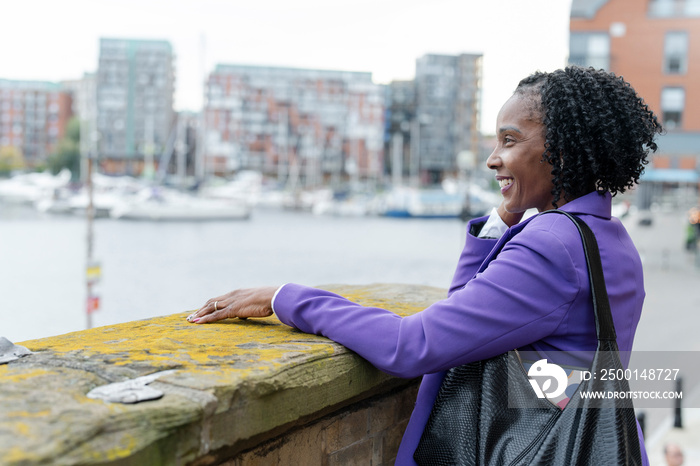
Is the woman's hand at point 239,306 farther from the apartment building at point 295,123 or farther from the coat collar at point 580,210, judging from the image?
the apartment building at point 295,123

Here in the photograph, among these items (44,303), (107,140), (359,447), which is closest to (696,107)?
(44,303)

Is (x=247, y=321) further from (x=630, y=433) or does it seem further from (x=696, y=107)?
(x=696, y=107)

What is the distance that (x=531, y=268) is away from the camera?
116cm

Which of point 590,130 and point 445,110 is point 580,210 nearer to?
point 590,130

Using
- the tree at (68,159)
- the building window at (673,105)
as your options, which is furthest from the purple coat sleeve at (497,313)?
the tree at (68,159)

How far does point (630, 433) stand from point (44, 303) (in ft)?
69.7

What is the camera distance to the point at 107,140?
86.4m

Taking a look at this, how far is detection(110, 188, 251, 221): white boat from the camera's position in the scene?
1742 inches

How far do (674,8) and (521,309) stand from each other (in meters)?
23.8

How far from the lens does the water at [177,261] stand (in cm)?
1997

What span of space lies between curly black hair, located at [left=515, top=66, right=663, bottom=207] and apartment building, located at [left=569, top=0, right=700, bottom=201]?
2162cm

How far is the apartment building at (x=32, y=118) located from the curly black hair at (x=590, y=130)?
108m

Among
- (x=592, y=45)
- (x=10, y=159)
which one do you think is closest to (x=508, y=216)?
(x=592, y=45)

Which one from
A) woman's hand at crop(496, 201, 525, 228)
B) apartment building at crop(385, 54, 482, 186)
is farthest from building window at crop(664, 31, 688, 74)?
apartment building at crop(385, 54, 482, 186)
